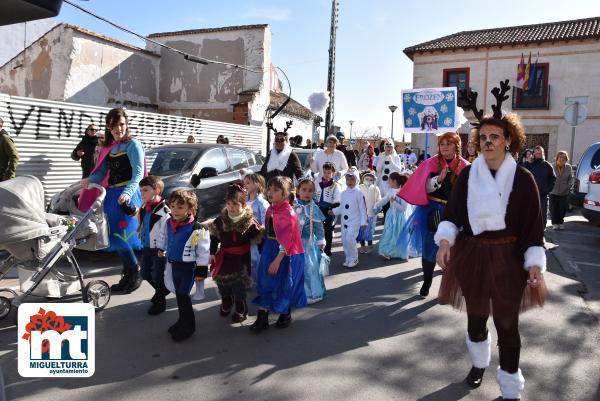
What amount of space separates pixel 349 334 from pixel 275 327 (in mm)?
674

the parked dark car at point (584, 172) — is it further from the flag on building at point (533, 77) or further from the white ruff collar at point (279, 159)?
the flag on building at point (533, 77)

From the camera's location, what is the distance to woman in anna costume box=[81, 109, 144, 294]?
5.04m

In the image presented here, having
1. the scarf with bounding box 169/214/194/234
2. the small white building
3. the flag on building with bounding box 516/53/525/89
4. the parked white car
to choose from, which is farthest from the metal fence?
the flag on building with bounding box 516/53/525/89

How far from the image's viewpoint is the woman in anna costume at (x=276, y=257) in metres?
4.23

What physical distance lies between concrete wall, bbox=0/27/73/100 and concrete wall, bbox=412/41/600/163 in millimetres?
18364

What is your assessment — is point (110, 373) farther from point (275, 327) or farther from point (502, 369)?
point (502, 369)

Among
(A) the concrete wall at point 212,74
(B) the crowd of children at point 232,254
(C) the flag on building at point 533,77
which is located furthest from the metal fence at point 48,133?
(C) the flag on building at point 533,77

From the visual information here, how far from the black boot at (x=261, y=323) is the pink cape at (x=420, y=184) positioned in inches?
83.3

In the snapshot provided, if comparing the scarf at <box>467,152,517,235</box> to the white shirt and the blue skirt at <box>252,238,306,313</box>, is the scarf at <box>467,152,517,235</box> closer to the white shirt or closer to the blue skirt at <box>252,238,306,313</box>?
the blue skirt at <box>252,238,306,313</box>

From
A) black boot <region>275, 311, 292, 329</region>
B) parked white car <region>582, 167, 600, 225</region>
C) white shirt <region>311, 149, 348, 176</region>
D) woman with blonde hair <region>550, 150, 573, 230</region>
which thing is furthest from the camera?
woman with blonde hair <region>550, 150, 573, 230</region>

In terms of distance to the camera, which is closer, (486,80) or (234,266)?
(234,266)

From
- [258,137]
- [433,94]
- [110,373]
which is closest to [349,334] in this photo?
[110,373]

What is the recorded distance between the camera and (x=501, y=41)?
25234 mm

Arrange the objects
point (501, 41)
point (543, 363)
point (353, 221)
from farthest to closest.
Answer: point (501, 41), point (353, 221), point (543, 363)
